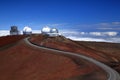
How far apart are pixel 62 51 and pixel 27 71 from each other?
51.9 feet

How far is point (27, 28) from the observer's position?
482ft

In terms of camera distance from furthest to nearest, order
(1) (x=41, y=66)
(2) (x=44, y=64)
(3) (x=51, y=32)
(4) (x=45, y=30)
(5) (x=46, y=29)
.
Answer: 1. (4) (x=45, y=30)
2. (5) (x=46, y=29)
3. (3) (x=51, y=32)
4. (2) (x=44, y=64)
5. (1) (x=41, y=66)

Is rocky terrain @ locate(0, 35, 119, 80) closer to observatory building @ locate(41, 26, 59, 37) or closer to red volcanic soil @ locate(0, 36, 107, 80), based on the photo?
red volcanic soil @ locate(0, 36, 107, 80)

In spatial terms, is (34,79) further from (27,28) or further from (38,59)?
(27,28)

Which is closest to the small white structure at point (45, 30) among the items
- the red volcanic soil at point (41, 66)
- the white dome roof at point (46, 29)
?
the white dome roof at point (46, 29)

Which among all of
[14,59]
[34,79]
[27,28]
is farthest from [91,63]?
[27,28]

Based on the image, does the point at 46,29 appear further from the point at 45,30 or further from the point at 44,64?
the point at 44,64

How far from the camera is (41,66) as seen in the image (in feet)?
292

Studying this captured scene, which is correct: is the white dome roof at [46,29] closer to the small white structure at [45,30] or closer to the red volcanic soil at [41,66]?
the small white structure at [45,30]

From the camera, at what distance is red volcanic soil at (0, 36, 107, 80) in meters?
73.7

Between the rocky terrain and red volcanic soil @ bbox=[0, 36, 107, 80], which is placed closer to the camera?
red volcanic soil @ bbox=[0, 36, 107, 80]

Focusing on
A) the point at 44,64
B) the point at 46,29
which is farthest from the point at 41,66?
the point at 46,29

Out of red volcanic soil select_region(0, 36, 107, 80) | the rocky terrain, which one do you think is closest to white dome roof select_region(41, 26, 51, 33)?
the rocky terrain

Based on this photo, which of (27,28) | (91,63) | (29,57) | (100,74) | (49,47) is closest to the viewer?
(100,74)
